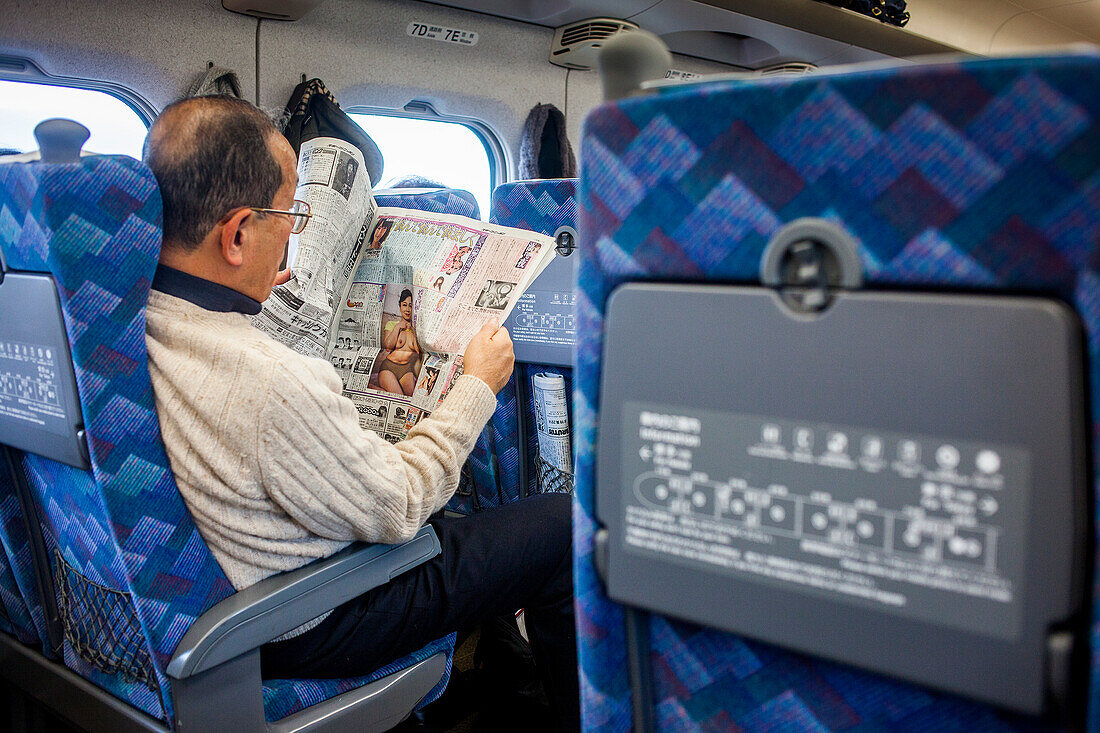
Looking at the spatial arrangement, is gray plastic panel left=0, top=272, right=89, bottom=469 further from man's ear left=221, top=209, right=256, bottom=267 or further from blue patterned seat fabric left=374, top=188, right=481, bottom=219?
blue patterned seat fabric left=374, top=188, right=481, bottom=219

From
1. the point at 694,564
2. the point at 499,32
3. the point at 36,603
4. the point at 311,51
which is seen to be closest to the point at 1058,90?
the point at 694,564

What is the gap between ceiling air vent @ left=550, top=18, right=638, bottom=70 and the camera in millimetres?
3852

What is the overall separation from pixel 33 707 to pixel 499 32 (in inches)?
133

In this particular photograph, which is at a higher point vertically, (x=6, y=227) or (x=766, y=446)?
(x=6, y=227)

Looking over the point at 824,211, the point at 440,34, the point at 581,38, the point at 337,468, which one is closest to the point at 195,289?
the point at 337,468

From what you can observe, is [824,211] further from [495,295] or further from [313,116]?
[313,116]

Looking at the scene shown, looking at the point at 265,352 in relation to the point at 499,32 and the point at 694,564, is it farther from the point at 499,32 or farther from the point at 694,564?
the point at 499,32

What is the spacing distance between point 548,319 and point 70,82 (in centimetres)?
197

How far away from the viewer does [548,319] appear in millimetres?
1907

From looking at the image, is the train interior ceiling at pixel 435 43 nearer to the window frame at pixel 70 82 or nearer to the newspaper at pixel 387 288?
the window frame at pixel 70 82

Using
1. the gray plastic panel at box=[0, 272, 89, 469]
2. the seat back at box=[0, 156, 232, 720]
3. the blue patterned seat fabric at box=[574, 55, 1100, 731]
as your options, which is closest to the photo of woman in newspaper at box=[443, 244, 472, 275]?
the seat back at box=[0, 156, 232, 720]

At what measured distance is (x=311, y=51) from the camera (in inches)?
123

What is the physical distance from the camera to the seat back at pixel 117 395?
1026 millimetres

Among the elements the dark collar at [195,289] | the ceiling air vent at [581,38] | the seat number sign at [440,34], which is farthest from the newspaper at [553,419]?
the ceiling air vent at [581,38]
